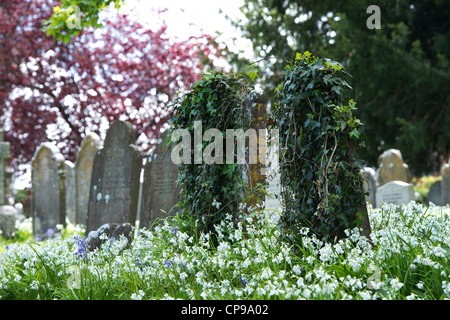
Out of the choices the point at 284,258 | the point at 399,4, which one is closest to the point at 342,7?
the point at 399,4

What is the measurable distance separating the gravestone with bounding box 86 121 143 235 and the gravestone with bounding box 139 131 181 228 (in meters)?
0.36

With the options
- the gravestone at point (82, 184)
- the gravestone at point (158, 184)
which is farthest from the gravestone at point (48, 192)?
the gravestone at point (158, 184)

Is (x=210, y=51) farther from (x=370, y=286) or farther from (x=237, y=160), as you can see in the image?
(x=370, y=286)

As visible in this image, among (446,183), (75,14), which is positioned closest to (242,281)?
(75,14)

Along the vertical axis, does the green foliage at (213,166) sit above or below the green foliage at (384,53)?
below

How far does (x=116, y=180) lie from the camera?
8.83 metres

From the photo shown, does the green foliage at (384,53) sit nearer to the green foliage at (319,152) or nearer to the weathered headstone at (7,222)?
the weathered headstone at (7,222)

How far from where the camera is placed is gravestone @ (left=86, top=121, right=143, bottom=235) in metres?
8.70

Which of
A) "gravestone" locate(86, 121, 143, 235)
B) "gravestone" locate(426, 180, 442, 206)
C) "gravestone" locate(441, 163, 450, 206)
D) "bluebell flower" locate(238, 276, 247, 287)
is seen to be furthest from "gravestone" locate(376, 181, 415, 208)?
"bluebell flower" locate(238, 276, 247, 287)

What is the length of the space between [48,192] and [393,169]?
930cm

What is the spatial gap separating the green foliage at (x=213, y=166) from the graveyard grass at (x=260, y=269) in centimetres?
51

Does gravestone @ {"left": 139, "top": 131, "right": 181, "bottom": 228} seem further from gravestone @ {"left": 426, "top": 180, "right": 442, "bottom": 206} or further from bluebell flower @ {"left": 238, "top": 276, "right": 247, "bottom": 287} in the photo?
gravestone @ {"left": 426, "top": 180, "right": 442, "bottom": 206}

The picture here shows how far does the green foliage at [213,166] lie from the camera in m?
5.80
